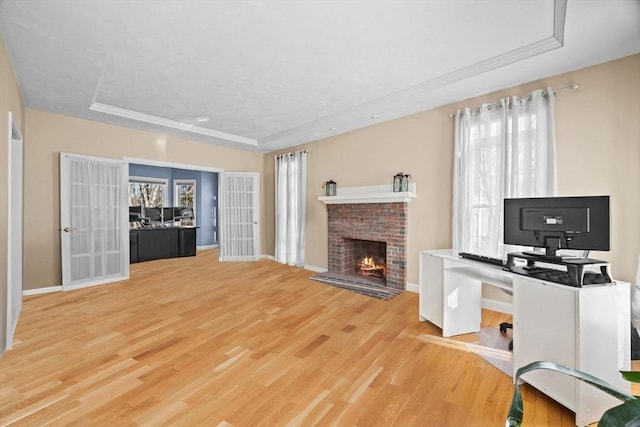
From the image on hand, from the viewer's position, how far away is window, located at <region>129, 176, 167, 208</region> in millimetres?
8234

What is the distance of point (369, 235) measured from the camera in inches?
183

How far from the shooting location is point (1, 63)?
92.0 inches

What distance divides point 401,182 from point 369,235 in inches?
40.8

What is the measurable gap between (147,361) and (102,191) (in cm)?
354

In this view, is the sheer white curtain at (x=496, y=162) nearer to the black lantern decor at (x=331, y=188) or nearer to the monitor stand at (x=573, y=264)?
the monitor stand at (x=573, y=264)

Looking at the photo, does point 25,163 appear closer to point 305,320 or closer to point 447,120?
point 305,320

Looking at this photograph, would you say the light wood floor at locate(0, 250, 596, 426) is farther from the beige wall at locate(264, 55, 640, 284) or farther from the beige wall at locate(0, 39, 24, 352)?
Answer: the beige wall at locate(264, 55, 640, 284)

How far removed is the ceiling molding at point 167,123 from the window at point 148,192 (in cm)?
410

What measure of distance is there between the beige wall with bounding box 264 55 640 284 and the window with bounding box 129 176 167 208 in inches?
235

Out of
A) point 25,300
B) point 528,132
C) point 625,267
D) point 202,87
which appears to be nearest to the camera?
point 625,267

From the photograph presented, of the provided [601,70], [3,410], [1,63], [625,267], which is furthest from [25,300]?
[601,70]

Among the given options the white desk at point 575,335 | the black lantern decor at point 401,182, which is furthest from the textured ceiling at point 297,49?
the white desk at point 575,335

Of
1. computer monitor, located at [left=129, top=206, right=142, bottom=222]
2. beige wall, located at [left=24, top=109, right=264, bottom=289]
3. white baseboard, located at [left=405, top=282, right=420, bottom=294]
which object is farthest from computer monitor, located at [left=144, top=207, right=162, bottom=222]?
white baseboard, located at [left=405, top=282, right=420, bottom=294]

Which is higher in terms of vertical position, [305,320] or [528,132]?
[528,132]
